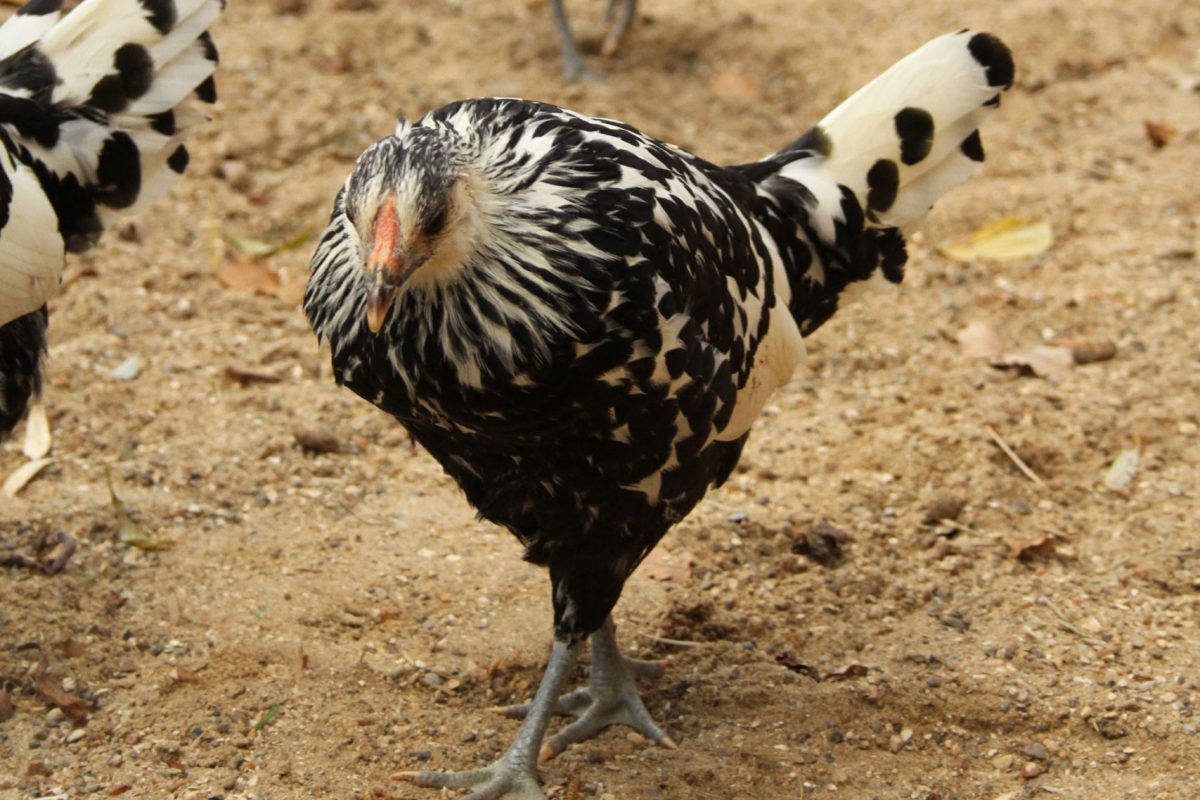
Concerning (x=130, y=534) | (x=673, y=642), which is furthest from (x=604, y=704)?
(x=130, y=534)

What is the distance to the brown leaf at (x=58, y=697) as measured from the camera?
3611mm

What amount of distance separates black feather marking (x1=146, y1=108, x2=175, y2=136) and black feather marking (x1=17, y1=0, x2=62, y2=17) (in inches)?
17.0

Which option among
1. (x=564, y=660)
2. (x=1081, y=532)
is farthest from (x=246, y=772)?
(x=1081, y=532)

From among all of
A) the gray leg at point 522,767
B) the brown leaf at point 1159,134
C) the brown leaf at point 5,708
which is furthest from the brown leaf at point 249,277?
the brown leaf at point 1159,134

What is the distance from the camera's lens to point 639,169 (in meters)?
3.05

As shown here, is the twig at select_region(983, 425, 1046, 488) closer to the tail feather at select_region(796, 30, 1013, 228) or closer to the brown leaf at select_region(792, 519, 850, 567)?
the brown leaf at select_region(792, 519, 850, 567)

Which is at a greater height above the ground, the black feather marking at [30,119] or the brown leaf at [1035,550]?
the black feather marking at [30,119]

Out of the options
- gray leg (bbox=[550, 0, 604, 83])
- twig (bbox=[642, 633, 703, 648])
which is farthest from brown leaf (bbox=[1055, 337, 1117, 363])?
gray leg (bbox=[550, 0, 604, 83])

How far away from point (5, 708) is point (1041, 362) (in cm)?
356

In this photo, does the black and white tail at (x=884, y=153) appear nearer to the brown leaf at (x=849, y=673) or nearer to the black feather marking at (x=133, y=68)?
the brown leaf at (x=849, y=673)

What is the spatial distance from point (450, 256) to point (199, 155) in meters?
3.72

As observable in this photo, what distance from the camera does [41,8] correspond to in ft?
13.5

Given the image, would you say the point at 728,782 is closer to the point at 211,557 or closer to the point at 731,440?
the point at 731,440

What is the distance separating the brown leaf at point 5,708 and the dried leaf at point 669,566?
1.82 meters
